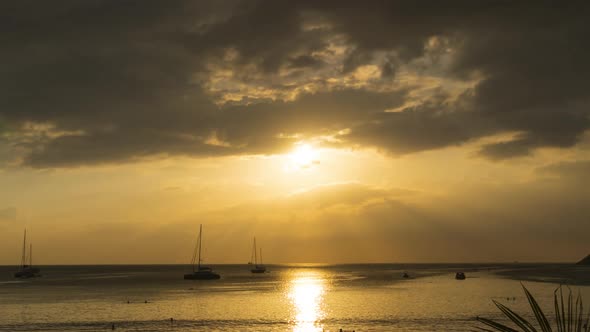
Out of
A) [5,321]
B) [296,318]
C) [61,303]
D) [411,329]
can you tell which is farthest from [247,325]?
[61,303]

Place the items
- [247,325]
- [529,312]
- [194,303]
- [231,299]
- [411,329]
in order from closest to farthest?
[411,329], [247,325], [529,312], [194,303], [231,299]

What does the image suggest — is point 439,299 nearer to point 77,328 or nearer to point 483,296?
point 483,296

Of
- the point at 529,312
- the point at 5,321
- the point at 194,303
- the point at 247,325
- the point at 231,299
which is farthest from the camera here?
the point at 231,299

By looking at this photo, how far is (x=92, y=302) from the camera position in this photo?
96062 millimetres

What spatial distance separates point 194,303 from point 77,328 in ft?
104

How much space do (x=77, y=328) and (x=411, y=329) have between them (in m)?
37.3

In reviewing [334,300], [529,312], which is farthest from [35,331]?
[529,312]

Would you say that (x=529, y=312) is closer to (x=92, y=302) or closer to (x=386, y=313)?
(x=386, y=313)

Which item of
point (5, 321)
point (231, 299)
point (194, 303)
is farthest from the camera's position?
point (231, 299)

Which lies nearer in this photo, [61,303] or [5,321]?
[5,321]

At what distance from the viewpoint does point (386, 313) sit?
7538cm

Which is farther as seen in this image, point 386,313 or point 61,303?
point 61,303

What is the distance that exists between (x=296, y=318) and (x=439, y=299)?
3394 centimetres

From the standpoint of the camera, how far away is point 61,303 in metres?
94.2
